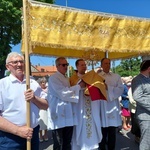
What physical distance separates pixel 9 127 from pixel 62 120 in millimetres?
1742

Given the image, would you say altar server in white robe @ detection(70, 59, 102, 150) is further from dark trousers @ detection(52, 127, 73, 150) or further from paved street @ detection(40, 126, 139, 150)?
paved street @ detection(40, 126, 139, 150)

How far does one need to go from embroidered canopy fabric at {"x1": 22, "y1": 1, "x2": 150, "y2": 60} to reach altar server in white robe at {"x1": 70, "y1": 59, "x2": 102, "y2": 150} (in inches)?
42.3

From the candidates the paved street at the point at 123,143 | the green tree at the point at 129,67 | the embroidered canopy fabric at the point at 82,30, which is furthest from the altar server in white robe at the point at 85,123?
the green tree at the point at 129,67

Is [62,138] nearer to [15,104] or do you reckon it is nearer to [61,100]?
[61,100]

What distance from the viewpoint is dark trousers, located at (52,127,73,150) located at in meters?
4.10

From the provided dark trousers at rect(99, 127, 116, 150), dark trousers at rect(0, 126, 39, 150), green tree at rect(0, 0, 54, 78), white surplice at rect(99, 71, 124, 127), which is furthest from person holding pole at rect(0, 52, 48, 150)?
green tree at rect(0, 0, 54, 78)

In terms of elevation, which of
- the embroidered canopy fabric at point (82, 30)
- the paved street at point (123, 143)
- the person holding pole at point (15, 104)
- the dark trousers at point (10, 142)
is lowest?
the paved street at point (123, 143)

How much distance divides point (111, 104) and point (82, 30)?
2.02 m

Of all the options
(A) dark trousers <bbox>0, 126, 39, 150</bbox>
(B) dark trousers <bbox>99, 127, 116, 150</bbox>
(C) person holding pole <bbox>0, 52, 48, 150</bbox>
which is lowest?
(B) dark trousers <bbox>99, 127, 116, 150</bbox>

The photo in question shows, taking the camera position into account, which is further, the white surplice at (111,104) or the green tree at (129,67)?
the green tree at (129,67)

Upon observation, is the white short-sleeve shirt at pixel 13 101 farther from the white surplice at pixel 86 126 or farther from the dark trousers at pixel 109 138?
the dark trousers at pixel 109 138

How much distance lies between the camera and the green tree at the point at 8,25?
631 inches

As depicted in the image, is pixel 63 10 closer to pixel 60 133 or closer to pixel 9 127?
pixel 9 127

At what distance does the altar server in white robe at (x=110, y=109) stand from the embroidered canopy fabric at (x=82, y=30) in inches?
45.1
